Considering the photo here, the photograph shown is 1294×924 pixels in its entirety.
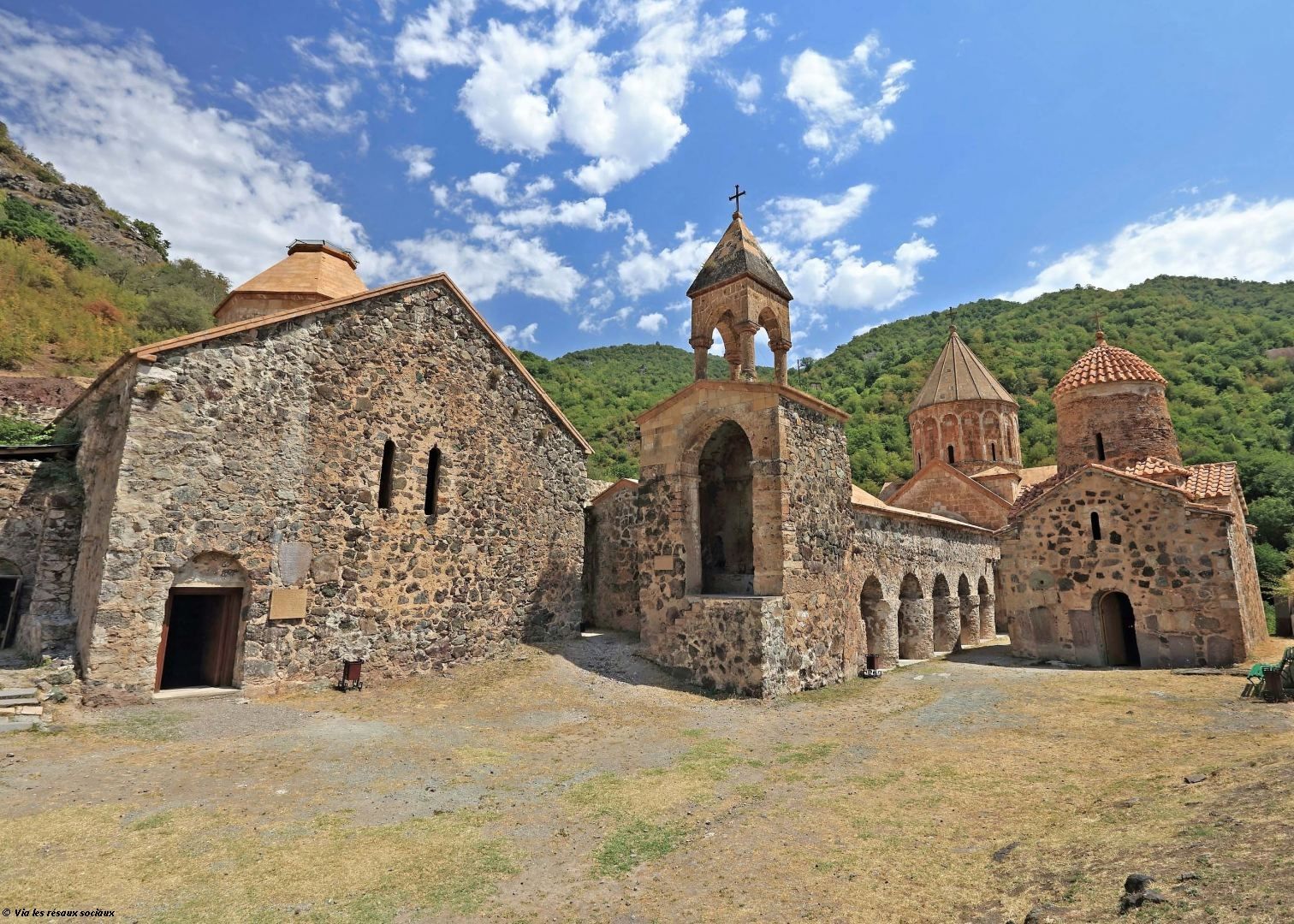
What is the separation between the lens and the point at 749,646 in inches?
410

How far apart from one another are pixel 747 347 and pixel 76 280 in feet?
97.3

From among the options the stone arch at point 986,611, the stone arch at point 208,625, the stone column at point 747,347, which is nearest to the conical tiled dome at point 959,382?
the stone arch at point 986,611

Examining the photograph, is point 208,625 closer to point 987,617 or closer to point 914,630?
point 914,630

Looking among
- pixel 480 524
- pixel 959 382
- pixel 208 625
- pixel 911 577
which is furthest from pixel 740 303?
pixel 959 382

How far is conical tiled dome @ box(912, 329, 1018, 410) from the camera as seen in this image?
2686cm

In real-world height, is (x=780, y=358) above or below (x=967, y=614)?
above

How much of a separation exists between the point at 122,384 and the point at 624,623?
10.8 m

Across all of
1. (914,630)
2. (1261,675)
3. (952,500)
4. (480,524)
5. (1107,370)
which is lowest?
(1261,675)

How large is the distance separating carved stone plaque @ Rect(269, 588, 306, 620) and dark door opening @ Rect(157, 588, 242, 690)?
504 mm

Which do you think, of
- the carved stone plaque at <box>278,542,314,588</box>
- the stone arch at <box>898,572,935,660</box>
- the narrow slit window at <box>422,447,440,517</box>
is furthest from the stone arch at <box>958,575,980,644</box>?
the carved stone plaque at <box>278,542,314,588</box>

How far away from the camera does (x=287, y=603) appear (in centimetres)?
982

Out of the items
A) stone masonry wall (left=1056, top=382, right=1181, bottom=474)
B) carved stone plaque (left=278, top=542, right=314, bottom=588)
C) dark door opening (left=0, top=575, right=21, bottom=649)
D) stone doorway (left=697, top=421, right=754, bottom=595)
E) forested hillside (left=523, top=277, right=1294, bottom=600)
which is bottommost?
dark door opening (left=0, top=575, right=21, bottom=649)

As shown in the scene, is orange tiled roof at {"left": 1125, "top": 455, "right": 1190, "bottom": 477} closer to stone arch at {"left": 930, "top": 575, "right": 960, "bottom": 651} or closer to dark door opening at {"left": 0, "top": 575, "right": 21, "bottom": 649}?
stone arch at {"left": 930, "top": 575, "right": 960, "bottom": 651}

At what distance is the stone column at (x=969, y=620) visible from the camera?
64.2ft
